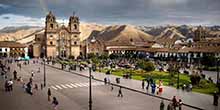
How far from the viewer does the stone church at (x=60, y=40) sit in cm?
9044

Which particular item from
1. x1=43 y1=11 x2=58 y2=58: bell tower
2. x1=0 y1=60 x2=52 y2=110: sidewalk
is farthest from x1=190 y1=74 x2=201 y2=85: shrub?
x1=43 y1=11 x2=58 y2=58: bell tower

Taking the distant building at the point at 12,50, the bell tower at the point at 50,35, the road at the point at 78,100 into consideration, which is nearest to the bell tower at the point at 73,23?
the bell tower at the point at 50,35

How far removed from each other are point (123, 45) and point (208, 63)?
→ 2203 inches

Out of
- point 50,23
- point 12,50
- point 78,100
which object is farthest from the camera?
point 12,50

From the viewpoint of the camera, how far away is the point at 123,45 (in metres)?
106

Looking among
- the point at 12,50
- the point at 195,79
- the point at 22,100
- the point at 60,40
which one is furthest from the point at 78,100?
the point at 12,50

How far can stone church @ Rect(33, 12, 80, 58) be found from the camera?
297 ft

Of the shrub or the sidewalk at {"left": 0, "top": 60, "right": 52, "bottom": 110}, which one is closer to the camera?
the sidewalk at {"left": 0, "top": 60, "right": 52, "bottom": 110}

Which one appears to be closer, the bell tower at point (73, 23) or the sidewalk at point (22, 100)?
the sidewalk at point (22, 100)

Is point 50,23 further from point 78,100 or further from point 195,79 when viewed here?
point 78,100

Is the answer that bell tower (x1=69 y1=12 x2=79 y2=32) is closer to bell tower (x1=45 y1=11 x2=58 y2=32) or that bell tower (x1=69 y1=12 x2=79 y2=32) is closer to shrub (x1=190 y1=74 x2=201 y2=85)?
bell tower (x1=45 y1=11 x2=58 y2=32)

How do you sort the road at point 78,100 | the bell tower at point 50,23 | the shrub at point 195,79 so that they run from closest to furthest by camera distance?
the road at point 78,100, the shrub at point 195,79, the bell tower at point 50,23

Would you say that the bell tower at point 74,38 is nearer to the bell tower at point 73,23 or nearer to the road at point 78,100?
the bell tower at point 73,23

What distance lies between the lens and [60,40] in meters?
92.1
